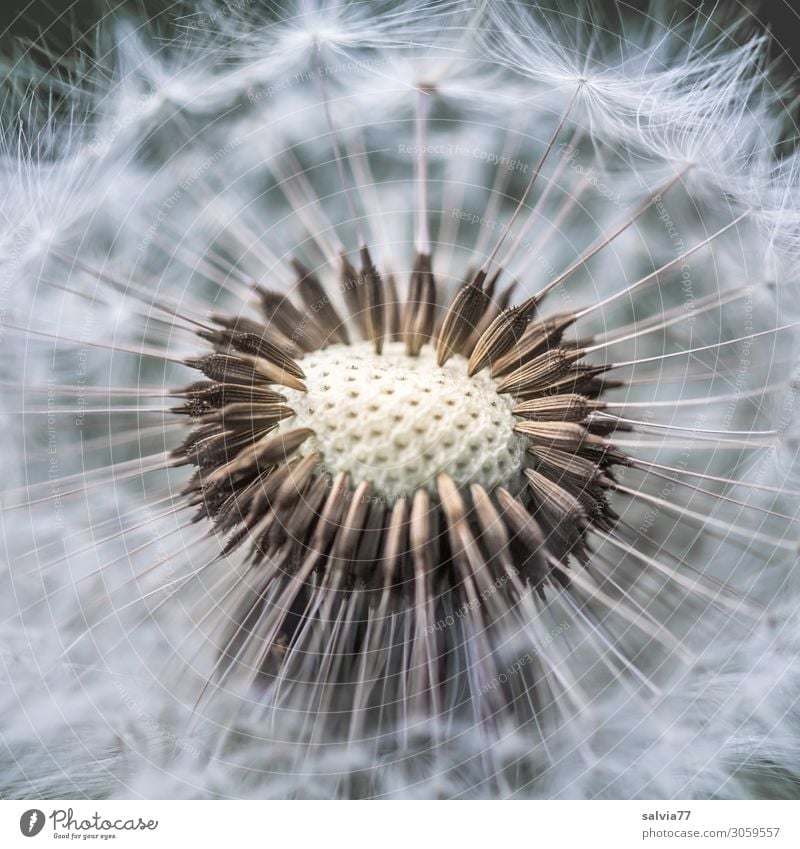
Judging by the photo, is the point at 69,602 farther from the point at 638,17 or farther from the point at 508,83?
the point at 638,17

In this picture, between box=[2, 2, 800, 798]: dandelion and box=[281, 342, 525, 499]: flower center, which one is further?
box=[2, 2, 800, 798]: dandelion

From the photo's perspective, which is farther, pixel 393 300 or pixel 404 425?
pixel 393 300

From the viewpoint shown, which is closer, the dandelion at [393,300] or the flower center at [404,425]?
the flower center at [404,425]

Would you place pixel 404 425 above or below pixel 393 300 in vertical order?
below
